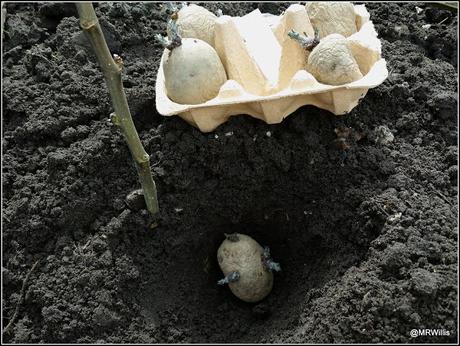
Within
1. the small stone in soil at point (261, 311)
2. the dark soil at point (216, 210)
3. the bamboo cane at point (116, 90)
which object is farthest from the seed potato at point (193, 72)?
the small stone in soil at point (261, 311)

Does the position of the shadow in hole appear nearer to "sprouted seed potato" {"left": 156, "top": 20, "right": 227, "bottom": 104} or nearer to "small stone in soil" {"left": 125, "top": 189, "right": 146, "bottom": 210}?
"small stone in soil" {"left": 125, "top": 189, "right": 146, "bottom": 210}

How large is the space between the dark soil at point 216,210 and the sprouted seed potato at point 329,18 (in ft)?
0.74

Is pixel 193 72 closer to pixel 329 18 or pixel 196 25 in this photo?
pixel 196 25

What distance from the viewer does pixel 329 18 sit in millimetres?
1705

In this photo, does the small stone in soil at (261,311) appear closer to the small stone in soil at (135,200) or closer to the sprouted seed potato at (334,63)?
the small stone in soil at (135,200)

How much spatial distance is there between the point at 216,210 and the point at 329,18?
679mm

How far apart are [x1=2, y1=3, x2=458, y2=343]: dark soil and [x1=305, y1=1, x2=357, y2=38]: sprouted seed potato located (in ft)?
0.74

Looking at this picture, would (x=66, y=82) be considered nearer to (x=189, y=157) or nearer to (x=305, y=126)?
(x=189, y=157)

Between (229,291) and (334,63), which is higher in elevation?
(334,63)

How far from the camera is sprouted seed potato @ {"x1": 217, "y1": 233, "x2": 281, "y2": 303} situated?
5.42 feet

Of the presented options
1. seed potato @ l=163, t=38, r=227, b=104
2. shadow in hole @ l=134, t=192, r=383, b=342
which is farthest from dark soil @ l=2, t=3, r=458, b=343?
seed potato @ l=163, t=38, r=227, b=104

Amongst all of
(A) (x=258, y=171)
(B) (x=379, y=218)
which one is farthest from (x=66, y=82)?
(B) (x=379, y=218)

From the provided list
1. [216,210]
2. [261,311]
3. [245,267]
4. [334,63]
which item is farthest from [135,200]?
[334,63]

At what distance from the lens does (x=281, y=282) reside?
1716 millimetres
